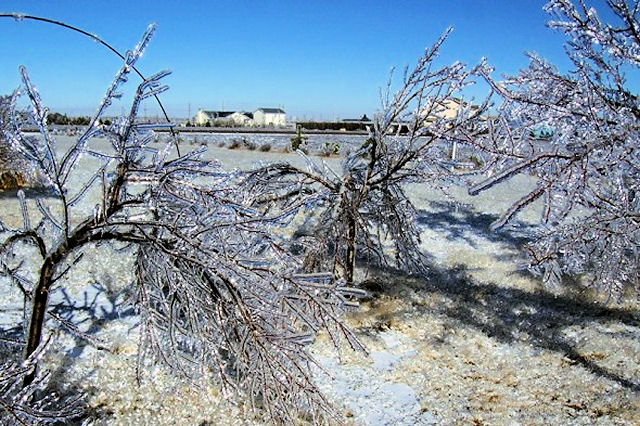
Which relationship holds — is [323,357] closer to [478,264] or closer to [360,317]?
[360,317]

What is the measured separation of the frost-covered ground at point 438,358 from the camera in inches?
154

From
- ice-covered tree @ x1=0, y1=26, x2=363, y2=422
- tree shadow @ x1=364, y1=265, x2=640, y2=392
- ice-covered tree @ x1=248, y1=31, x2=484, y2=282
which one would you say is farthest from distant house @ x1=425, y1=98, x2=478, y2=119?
ice-covered tree @ x1=0, y1=26, x2=363, y2=422

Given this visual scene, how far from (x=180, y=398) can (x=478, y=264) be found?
17.0ft

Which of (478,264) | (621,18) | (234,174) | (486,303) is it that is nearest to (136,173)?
(234,174)

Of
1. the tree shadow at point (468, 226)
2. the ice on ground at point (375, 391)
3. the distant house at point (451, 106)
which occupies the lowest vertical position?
the ice on ground at point (375, 391)

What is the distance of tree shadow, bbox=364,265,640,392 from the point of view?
5430 mm

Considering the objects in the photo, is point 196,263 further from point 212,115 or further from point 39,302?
point 212,115

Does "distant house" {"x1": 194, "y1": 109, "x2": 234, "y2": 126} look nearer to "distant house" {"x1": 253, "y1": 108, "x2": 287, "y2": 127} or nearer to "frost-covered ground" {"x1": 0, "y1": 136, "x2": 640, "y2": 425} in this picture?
"distant house" {"x1": 253, "y1": 108, "x2": 287, "y2": 127}

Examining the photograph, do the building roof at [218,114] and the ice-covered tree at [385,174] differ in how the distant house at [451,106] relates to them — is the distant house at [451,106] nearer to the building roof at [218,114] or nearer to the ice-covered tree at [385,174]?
the ice-covered tree at [385,174]

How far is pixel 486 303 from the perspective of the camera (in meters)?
6.32

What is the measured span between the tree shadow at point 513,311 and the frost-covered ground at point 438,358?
1 centimetres

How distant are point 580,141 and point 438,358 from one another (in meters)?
2.90

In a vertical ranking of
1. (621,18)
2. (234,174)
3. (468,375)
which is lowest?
(468,375)

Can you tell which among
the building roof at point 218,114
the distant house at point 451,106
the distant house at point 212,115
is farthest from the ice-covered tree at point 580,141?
the building roof at point 218,114
